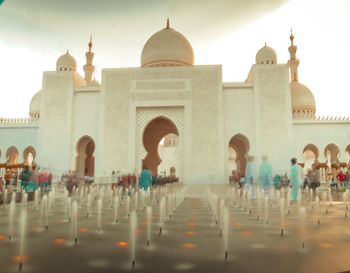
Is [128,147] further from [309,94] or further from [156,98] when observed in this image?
[309,94]

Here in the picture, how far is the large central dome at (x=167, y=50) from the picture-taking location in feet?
62.2

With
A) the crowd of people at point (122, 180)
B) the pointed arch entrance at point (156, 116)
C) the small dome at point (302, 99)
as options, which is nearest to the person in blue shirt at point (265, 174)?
the crowd of people at point (122, 180)

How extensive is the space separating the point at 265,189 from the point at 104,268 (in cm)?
698

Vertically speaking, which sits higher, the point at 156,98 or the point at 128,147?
the point at 156,98

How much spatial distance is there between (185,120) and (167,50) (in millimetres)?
5022

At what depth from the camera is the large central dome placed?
18953 mm

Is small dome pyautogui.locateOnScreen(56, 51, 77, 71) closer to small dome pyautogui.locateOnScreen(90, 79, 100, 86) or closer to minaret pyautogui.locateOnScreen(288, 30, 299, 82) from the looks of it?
small dome pyautogui.locateOnScreen(90, 79, 100, 86)

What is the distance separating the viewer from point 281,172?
1605cm

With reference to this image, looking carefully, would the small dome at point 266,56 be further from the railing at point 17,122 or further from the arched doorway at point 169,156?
the arched doorway at point 169,156

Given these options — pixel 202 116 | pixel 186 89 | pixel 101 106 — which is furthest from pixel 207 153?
pixel 101 106

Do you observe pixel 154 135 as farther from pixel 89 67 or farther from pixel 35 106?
pixel 35 106

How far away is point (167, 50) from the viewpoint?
1903 centimetres

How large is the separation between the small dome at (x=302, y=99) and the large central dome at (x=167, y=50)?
24.1 feet

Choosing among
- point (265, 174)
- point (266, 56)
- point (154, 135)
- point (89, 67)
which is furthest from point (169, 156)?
point (265, 174)
